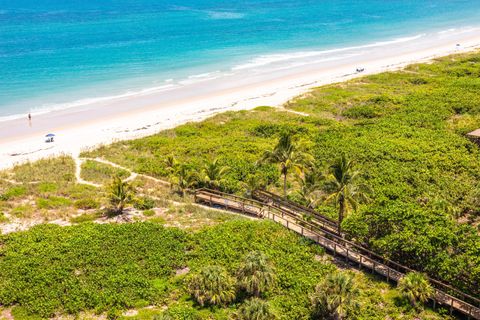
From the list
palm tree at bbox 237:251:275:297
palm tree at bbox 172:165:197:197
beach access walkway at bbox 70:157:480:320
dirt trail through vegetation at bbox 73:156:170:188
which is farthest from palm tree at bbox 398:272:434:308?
dirt trail through vegetation at bbox 73:156:170:188

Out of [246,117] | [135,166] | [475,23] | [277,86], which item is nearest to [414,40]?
[475,23]

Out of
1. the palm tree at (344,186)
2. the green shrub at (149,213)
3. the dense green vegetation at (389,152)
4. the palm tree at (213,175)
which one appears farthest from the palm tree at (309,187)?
the green shrub at (149,213)

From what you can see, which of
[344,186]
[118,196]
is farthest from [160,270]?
[344,186]

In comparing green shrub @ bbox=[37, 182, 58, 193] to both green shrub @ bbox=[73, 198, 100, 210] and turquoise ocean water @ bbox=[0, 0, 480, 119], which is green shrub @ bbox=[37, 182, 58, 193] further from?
turquoise ocean water @ bbox=[0, 0, 480, 119]

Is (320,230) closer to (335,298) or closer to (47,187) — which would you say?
(335,298)

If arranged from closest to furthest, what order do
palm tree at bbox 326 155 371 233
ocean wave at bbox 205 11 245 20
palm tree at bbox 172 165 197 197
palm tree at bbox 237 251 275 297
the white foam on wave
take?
palm tree at bbox 237 251 275 297, palm tree at bbox 326 155 371 233, palm tree at bbox 172 165 197 197, the white foam on wave, ocean wave at bbox 205 11 245 20

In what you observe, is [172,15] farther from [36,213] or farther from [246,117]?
[36,213]
